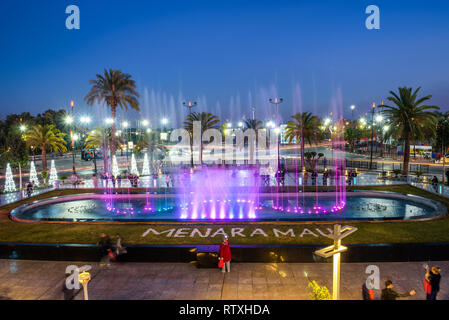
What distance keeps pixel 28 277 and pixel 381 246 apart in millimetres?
12412

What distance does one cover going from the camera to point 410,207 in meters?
19.0

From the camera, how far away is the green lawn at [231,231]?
501 inches

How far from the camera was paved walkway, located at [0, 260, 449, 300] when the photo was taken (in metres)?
8.70

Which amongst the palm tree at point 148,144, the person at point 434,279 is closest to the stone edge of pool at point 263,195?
the person at point 434,279

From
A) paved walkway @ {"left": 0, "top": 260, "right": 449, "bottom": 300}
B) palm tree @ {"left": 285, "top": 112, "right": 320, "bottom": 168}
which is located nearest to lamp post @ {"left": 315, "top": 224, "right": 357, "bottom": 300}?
paved walkway @ {"left": 0, "top": 260, "right": 449, "bottom": 300}

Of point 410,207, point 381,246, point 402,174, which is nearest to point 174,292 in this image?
point 381,246

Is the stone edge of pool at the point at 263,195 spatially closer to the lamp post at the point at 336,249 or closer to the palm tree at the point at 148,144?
the lamp post at the point at 336,249

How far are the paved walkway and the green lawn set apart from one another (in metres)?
2.07

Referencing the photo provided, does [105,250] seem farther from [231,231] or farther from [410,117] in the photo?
[410,117]

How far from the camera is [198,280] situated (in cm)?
959

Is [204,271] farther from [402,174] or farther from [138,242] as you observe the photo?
[402,174]

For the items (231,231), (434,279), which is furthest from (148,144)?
(434,279)

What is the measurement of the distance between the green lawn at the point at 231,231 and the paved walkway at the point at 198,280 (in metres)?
2.07

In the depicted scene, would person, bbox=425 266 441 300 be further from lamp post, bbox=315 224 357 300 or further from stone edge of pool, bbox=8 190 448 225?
stone edge of pool, bbox=8 190 448 225
